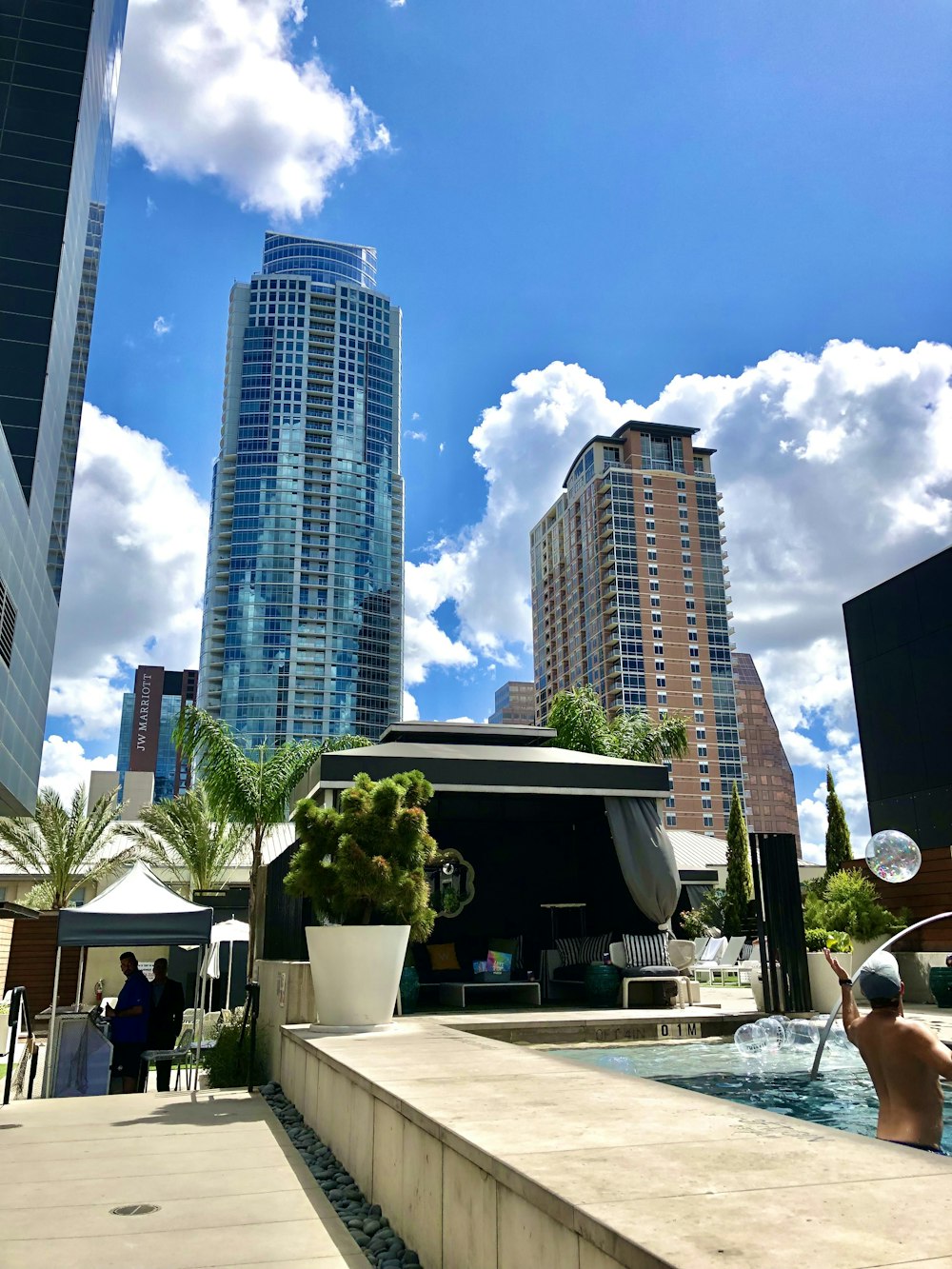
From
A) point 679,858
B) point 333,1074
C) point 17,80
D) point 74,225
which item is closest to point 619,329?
point 74,225

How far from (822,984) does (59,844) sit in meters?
20.5

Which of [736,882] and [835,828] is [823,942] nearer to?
[736,882]

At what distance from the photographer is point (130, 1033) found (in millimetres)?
8898

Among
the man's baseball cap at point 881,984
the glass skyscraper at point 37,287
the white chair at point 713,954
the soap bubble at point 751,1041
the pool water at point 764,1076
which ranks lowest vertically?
the pool water at point 764,1076

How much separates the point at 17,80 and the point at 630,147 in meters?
12.4

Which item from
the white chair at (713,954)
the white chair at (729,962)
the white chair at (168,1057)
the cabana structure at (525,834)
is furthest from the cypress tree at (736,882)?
the white chair at (168,1057)

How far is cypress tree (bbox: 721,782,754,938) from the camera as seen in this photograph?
995 inches

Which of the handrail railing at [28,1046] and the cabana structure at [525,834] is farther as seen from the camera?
the cabana structure at [525,834]

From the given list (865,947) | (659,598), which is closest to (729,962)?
(865,947)

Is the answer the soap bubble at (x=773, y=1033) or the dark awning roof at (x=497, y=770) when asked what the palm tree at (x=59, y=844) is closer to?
the dark awning roof at (x=497, y=770)

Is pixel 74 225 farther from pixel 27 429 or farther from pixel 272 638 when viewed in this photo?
pixel 272 638

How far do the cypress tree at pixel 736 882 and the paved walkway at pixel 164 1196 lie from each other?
21.1 metres

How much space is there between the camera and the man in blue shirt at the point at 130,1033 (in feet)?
29.0

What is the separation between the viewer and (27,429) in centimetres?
1739
